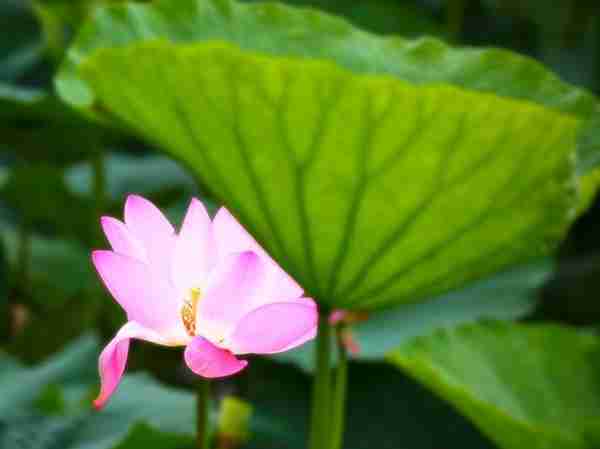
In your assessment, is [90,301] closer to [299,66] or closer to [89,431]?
[89,431]

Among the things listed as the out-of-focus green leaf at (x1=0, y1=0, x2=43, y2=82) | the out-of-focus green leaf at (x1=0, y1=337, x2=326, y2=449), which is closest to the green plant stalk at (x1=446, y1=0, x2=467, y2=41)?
the out-of-focus green leaf at (x1=0, y1=0, x2=43, y2=82)

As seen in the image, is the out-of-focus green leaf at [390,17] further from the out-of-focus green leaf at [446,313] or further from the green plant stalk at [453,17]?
the out-of-focus green leaf at [446,313]

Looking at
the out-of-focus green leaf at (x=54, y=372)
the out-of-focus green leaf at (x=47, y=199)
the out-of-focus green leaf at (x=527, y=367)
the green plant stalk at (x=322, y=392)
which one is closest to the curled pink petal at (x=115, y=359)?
the green plant stalk at (x=322, y=392)

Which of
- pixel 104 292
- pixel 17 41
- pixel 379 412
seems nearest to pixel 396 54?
pixel 379 412

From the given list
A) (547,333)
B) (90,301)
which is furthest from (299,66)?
(90,301)

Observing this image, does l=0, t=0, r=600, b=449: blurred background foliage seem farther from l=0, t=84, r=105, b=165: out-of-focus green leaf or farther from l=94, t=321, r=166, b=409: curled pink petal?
l=94, t=321, r=166, b=409: curled pink petal

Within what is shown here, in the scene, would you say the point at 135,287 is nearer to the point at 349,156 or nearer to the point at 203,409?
the point at 203,409
